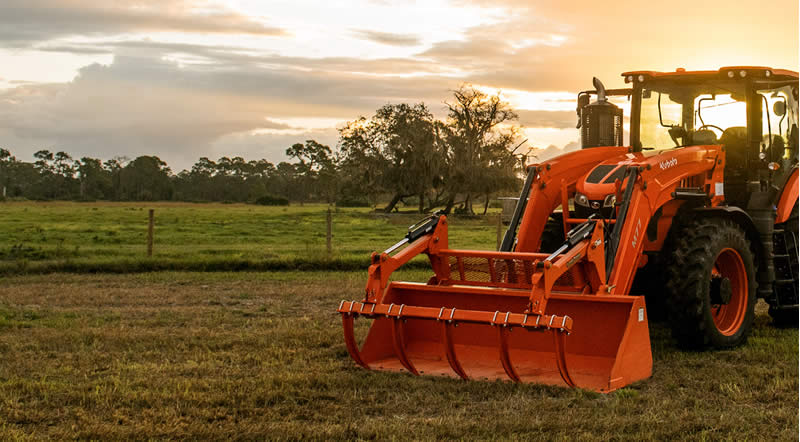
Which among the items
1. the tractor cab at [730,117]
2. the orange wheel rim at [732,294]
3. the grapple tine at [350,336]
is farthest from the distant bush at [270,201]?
the grapple tine at [350,336]

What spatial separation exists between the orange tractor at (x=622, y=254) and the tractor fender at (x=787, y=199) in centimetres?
2

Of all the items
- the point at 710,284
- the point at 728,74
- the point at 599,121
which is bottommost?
the point at 710,284

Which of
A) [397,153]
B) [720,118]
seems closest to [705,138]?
[720,118]

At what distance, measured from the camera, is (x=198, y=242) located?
28.3 metres

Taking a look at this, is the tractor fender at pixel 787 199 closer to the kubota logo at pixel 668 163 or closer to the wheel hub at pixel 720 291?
the wheel hub at pixel 720 291

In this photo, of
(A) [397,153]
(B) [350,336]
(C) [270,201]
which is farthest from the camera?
(C) [270,201]

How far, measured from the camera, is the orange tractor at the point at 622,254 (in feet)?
25.0

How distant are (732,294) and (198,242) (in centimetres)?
2118

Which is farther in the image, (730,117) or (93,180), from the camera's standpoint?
(93,180)

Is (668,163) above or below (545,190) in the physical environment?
above

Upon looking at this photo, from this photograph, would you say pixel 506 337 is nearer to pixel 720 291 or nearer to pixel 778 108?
pixel 720 291

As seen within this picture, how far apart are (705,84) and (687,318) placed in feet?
9.78

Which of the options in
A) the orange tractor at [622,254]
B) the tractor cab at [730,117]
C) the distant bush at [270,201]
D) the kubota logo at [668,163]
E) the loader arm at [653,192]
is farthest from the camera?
the distant bush at [270,201]

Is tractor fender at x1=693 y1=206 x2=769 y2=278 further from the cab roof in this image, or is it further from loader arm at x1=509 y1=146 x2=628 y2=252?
the cab roof
